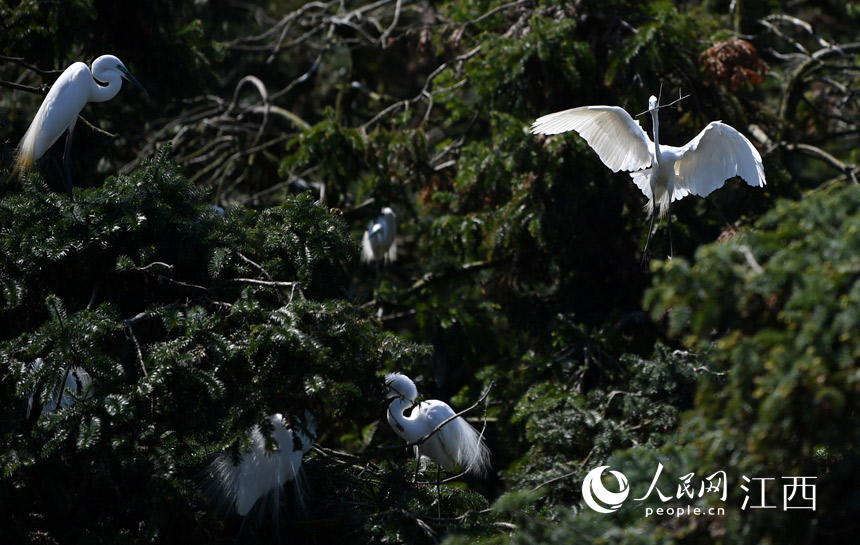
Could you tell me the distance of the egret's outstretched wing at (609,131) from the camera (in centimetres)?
394

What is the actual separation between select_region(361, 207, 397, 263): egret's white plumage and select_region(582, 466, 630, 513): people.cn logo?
3180 mm


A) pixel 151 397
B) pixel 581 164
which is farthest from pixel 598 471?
pixel 581 164

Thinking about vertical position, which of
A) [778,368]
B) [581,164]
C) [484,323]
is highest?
[778,368]

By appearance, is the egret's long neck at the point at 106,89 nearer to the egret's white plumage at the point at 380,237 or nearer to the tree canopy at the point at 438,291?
the tree canopy at the point at 438,291

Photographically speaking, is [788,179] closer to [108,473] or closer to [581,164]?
[581,164]

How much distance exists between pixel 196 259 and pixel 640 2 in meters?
3.62

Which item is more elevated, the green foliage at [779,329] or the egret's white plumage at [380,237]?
the green foliage at [779,329]

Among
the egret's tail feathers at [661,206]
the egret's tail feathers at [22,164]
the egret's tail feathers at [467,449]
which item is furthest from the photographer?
the egret's tail feathers at [467,449]

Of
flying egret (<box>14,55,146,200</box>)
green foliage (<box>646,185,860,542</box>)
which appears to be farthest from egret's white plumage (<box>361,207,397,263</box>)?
green foliage (<box>646,185,860,542</box>)

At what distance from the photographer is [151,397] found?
2.75 meters

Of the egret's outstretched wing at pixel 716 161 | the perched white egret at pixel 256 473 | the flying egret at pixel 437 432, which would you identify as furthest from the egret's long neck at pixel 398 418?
the egret's outstretched wing at pixel 716 161

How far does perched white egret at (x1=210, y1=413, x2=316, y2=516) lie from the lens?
3055 mm

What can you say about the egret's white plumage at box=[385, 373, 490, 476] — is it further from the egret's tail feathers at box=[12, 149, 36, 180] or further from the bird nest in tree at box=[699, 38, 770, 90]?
the bird nest in tree at box=[699, 38, 770, 90]

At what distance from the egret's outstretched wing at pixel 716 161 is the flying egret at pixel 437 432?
169 cm
